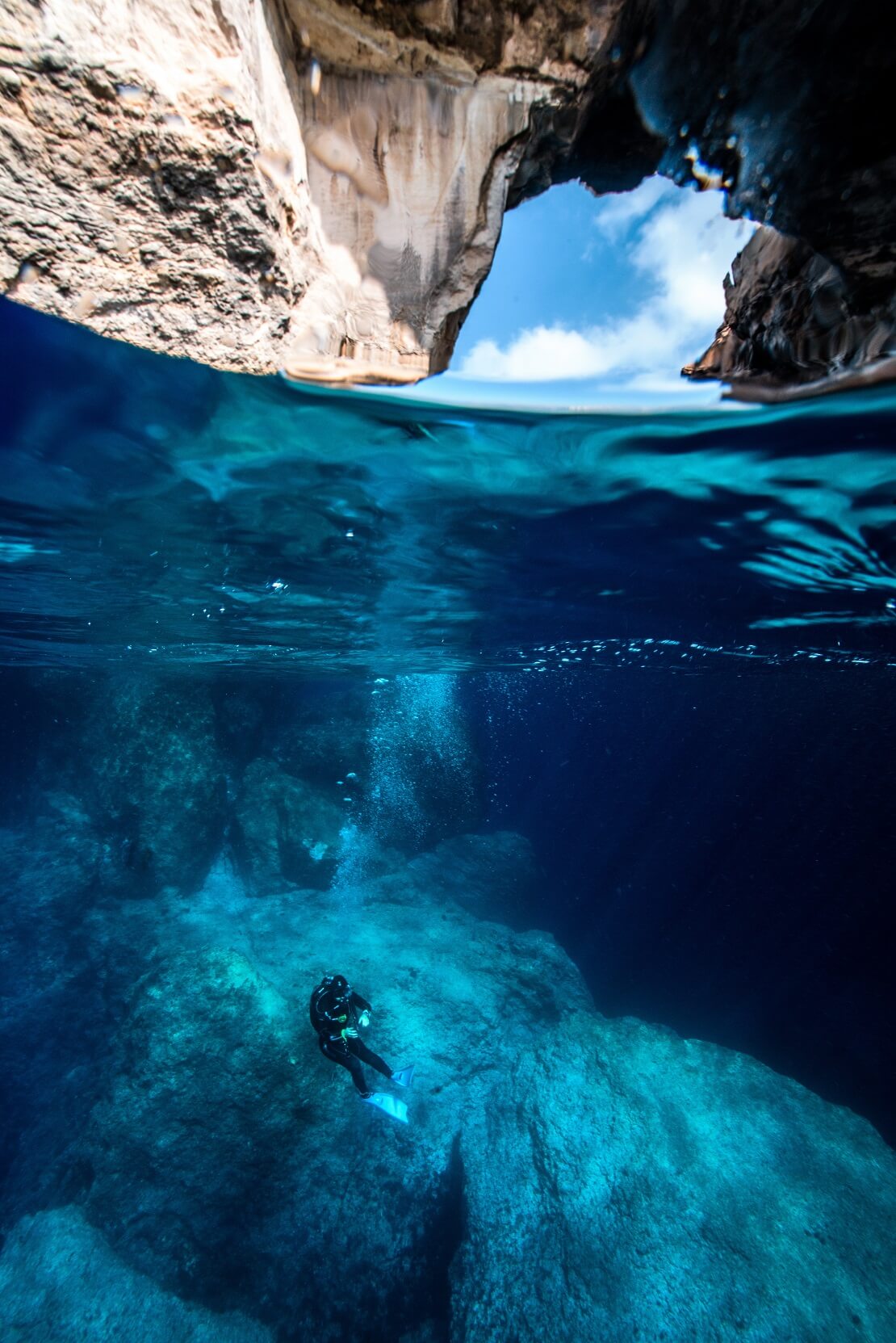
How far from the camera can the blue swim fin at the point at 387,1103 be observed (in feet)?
37.1

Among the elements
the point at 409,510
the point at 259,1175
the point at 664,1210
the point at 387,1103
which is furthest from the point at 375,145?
the point at 664,1210

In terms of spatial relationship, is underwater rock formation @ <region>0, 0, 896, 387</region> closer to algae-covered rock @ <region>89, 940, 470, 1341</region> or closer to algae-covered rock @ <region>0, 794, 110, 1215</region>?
algae-covered rock @ <region>89, 940, 470, 1341</region>

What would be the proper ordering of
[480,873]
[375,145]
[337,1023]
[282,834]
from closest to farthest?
1. [375,145]
2. [337,1023]
3. [282,834]
4. [480,873]

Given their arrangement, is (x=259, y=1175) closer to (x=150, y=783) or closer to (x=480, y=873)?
(x=150, y=783)

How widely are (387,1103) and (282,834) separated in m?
13.8

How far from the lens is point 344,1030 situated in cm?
1115

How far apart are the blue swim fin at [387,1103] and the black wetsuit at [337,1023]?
0.17 metres

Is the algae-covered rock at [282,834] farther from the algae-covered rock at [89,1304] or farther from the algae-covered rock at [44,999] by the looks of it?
the algae-covered rock at [89,1304]

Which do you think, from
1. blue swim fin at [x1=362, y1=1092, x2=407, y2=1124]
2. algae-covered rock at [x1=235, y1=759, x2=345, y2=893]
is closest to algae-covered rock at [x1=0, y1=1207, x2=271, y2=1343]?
blue swim fin at [x1=362, y1=1092, x2=407, y2=1124]

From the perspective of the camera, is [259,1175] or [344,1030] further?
[259,1175]

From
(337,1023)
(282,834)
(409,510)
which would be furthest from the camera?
(282,834)

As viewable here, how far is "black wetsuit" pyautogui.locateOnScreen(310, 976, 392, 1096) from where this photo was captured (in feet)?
36.1

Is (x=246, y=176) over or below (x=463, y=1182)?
over

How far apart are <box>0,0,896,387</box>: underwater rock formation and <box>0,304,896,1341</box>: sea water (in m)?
2.11
